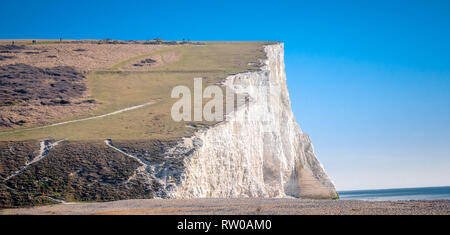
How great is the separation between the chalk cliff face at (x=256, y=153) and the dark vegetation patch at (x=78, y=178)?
3.14 metres

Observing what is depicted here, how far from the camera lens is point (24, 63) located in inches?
2354

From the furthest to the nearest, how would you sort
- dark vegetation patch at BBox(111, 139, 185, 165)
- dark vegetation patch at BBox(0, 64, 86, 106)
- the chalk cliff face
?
dark vegetation patch at BBox(0, 64, 86, 106) < the chalk cliff face < dark vegetation patch at BBox(111, 139, 185, 165)

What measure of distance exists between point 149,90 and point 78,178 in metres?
24.3

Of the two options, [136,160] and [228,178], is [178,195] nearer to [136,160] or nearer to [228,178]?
[136,160]

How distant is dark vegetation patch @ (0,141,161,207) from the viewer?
27.5m

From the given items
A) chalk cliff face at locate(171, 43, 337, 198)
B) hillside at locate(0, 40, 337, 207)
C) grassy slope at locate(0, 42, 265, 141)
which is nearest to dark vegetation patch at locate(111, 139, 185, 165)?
hillside at locate(0, 40, 337, 207)

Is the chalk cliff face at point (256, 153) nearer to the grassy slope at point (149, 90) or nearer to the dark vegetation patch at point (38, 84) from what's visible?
the grassy slope at point (149, 90)

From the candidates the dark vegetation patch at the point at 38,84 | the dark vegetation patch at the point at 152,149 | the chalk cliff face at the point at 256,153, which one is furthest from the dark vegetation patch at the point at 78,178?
the dark vegetation patch at the point at 38,84

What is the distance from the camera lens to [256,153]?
44.2m

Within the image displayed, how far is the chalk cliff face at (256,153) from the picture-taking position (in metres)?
34.7

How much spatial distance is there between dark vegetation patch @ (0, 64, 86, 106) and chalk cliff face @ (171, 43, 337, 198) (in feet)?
64.2

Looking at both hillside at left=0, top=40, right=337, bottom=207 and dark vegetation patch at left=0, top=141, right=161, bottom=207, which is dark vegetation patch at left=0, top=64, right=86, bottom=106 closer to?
hillside at left=0, top=40, right=337, bottom=207

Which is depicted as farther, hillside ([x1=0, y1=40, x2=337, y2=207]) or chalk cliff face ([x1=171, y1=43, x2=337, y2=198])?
chalk cliff face ([x1=171, y1=43, x2=337, y2=198])
